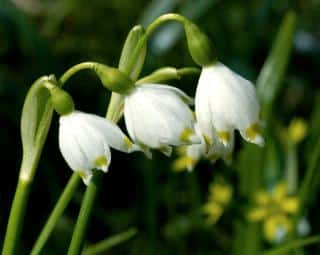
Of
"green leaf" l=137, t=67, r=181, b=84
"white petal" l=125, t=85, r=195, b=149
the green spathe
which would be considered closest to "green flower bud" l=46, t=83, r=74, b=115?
the green spathe

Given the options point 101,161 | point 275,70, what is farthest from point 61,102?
point 275,70

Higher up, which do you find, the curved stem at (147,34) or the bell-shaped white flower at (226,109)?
the curved stem at (147,34)

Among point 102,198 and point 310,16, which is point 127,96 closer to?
point 102,198

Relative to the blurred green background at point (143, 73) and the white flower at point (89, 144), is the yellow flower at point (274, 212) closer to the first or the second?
the blurred green background at point (143, 73)

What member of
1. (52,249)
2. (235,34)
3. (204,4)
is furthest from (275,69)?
(235,34)

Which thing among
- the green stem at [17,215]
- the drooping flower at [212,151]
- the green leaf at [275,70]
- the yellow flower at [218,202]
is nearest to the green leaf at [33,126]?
the green stem at [17,215]

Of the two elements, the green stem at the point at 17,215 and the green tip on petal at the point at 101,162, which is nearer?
the green tip on petal at the point at 101,162
